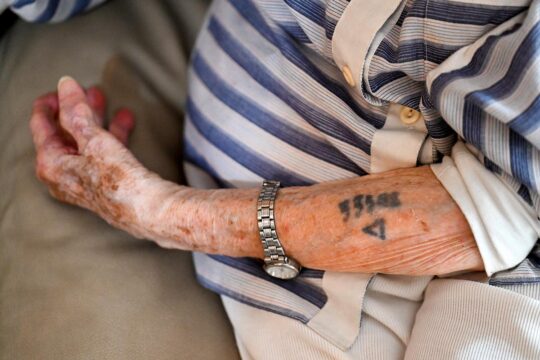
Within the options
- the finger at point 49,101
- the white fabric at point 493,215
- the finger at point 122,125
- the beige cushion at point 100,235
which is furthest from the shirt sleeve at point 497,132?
the finger at point 49,101

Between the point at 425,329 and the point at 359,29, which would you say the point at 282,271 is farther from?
the point at 359,29

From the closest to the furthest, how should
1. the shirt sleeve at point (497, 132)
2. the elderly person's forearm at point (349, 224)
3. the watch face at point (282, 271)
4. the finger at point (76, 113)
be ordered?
the shirt sleeve at point (497, 132)
the elderly person's forearm at point (349, 224)
the watch face at point (282, 271)
the finger at point (76, 113)

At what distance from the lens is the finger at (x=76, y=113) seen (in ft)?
3.15

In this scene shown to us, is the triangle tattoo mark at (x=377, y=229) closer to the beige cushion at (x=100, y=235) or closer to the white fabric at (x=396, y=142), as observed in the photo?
the white fabric at (x=396, y=142)

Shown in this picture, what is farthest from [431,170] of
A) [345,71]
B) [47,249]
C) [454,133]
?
[47,249]

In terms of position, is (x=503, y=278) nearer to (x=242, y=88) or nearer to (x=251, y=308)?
(x=251, y=308)

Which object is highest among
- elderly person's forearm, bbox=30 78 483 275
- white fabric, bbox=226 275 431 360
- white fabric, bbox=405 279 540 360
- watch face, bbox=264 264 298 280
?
elderly person's forearm, bbox=30 78 483 275

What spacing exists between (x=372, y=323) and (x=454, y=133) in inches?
10.5

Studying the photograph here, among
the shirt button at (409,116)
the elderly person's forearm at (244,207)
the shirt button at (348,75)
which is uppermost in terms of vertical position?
the shirt button at (348,75)

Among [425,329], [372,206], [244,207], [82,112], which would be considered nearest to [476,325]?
[425,329]

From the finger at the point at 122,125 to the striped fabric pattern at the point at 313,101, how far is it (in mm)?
95

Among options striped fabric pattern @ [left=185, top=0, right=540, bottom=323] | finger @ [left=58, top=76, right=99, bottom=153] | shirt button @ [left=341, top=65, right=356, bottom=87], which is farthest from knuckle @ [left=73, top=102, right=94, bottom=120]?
shirt button @ [left=341, top=65, right=356, bottom=87]

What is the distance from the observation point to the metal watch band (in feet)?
2.63

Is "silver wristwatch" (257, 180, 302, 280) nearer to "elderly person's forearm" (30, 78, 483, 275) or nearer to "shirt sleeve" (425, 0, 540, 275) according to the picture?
"elderly person's forearm" (30, 78, 483, 275)
